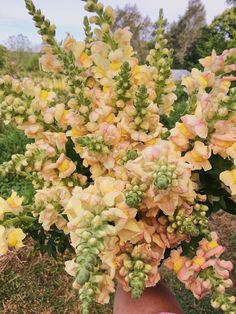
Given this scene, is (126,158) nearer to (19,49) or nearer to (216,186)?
(216,186)

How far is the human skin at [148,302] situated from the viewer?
0.88 metres

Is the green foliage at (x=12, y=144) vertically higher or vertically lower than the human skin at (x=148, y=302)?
lower

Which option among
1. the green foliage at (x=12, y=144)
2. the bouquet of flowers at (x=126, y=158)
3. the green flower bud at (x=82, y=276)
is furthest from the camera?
the green foliage at (x=12, y=144)

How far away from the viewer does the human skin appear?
88 cm

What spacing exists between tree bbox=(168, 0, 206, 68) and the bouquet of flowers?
11808mm

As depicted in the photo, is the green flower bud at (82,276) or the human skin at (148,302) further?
the human skin at (148,302)

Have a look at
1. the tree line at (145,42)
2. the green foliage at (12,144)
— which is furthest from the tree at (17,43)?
the green foliage at (12,144)

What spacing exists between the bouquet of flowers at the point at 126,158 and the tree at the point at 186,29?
11808 millimetres

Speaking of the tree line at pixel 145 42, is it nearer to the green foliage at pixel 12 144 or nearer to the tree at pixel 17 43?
the tree at pixel 17 43

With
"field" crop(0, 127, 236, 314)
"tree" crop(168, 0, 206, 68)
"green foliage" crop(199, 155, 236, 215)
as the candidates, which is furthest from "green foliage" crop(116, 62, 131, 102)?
"tree" crop(168, 0, 206, 68)

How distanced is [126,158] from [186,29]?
46.6 feet

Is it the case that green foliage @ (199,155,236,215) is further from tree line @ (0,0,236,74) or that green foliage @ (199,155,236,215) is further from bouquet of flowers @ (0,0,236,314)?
tree line @ (0,0,236,74)

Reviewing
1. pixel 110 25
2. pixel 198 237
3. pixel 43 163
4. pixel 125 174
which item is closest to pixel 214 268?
pixel 198 237

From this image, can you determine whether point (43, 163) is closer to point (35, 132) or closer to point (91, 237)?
point (35, 132)
